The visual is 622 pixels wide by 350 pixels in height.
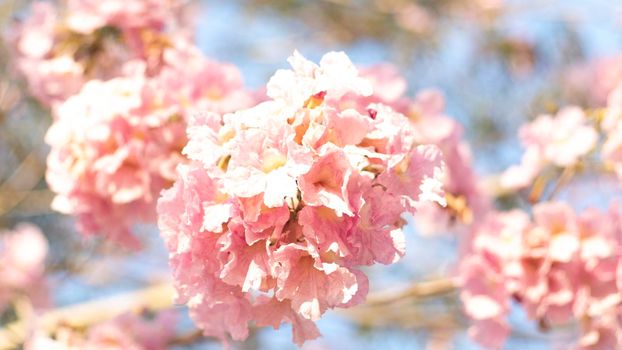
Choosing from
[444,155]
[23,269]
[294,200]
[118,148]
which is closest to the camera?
[294,200]

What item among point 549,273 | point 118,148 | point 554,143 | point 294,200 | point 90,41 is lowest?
point 294,200

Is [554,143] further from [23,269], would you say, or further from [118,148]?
[23,269]

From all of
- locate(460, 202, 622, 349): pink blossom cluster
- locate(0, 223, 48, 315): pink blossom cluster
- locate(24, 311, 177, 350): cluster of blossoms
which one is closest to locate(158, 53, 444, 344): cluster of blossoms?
locate(460, 202, 622, 349): pink blossom cluster

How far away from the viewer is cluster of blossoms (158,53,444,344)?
113 cm

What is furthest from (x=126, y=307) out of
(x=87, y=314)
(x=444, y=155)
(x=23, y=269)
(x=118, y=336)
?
(x=444, y=155)

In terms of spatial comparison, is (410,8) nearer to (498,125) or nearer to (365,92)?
(498,125)

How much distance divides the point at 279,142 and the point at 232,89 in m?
0.68

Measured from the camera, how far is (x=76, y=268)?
2498 millimetres

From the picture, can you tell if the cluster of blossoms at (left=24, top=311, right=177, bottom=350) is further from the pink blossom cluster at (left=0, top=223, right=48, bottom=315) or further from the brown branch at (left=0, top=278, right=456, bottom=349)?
the pink blossom cluster at (left=0, top=223, right=48, bottom=315)

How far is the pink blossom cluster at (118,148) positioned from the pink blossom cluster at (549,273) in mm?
632

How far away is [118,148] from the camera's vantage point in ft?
5.38

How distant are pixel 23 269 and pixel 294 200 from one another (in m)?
1.89

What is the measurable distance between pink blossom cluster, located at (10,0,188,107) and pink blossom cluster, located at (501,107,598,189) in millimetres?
821

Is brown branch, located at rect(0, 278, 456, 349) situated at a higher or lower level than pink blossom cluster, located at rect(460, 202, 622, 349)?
higher
